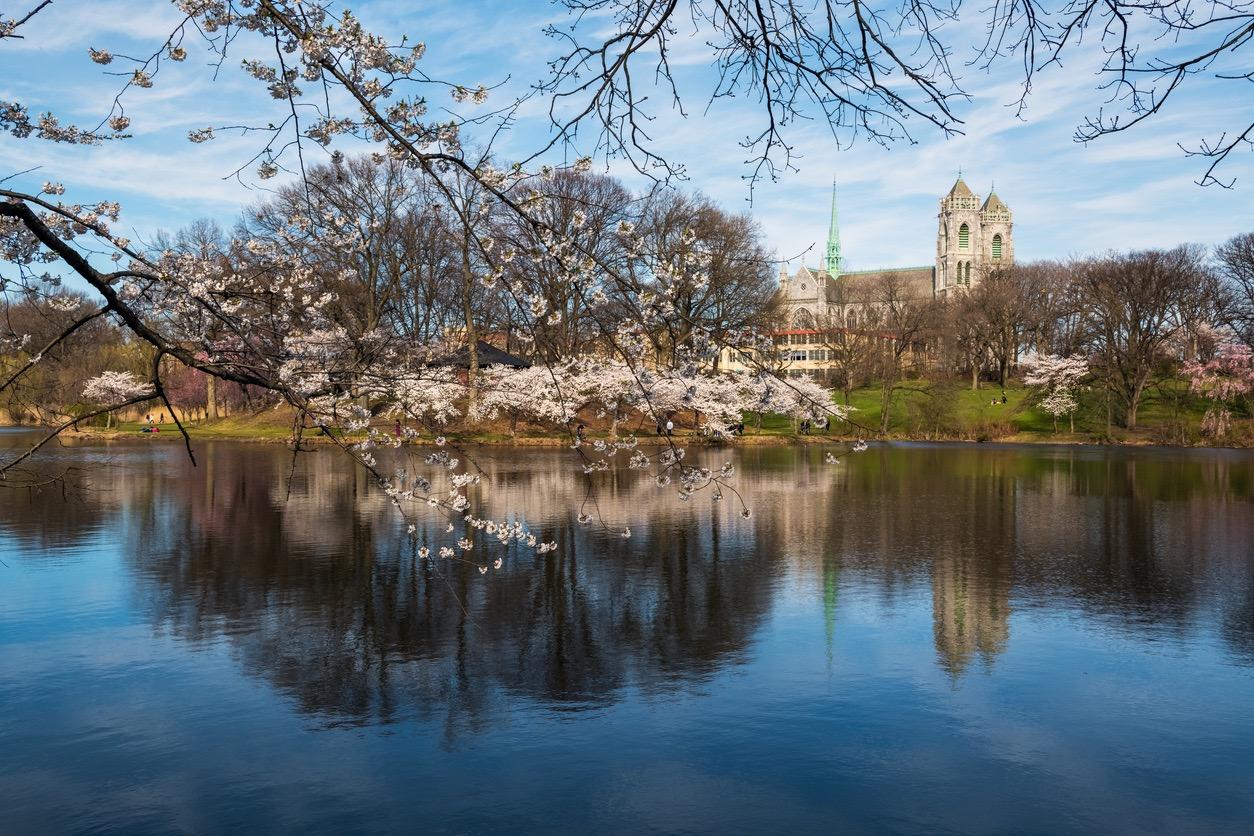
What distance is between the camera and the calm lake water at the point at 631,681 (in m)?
7.58

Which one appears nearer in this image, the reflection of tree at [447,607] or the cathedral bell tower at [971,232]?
the reflection of tree at [447,607]

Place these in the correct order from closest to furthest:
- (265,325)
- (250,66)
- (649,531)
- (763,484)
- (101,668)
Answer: (250,66)
(265,325)
(101,668)
(649,531)
(763,484)

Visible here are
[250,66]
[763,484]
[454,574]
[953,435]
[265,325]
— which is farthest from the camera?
[953,435]

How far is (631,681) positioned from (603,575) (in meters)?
5.27

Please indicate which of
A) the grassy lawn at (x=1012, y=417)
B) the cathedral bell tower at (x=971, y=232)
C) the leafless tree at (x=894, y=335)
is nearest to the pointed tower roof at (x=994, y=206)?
the cathedral bell tower at (x=971, y=232)

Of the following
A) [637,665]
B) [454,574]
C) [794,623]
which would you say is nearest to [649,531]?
[454,574]

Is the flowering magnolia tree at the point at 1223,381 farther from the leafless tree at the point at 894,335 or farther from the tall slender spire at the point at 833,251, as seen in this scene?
the tall slender spire at the point at 833,251

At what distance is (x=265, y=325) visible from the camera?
7.19m

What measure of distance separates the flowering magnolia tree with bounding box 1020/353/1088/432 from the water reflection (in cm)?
3950

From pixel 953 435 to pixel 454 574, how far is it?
183 ft

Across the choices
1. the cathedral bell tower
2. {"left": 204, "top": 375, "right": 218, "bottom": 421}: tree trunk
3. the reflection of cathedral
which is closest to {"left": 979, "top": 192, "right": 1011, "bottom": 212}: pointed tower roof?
the cathedral bell tower

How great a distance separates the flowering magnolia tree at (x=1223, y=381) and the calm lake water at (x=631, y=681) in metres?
44.2

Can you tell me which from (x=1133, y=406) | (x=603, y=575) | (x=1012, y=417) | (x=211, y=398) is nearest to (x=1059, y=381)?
(x=1012, y=417)

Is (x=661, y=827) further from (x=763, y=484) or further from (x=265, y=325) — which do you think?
(x=763, y=484)
